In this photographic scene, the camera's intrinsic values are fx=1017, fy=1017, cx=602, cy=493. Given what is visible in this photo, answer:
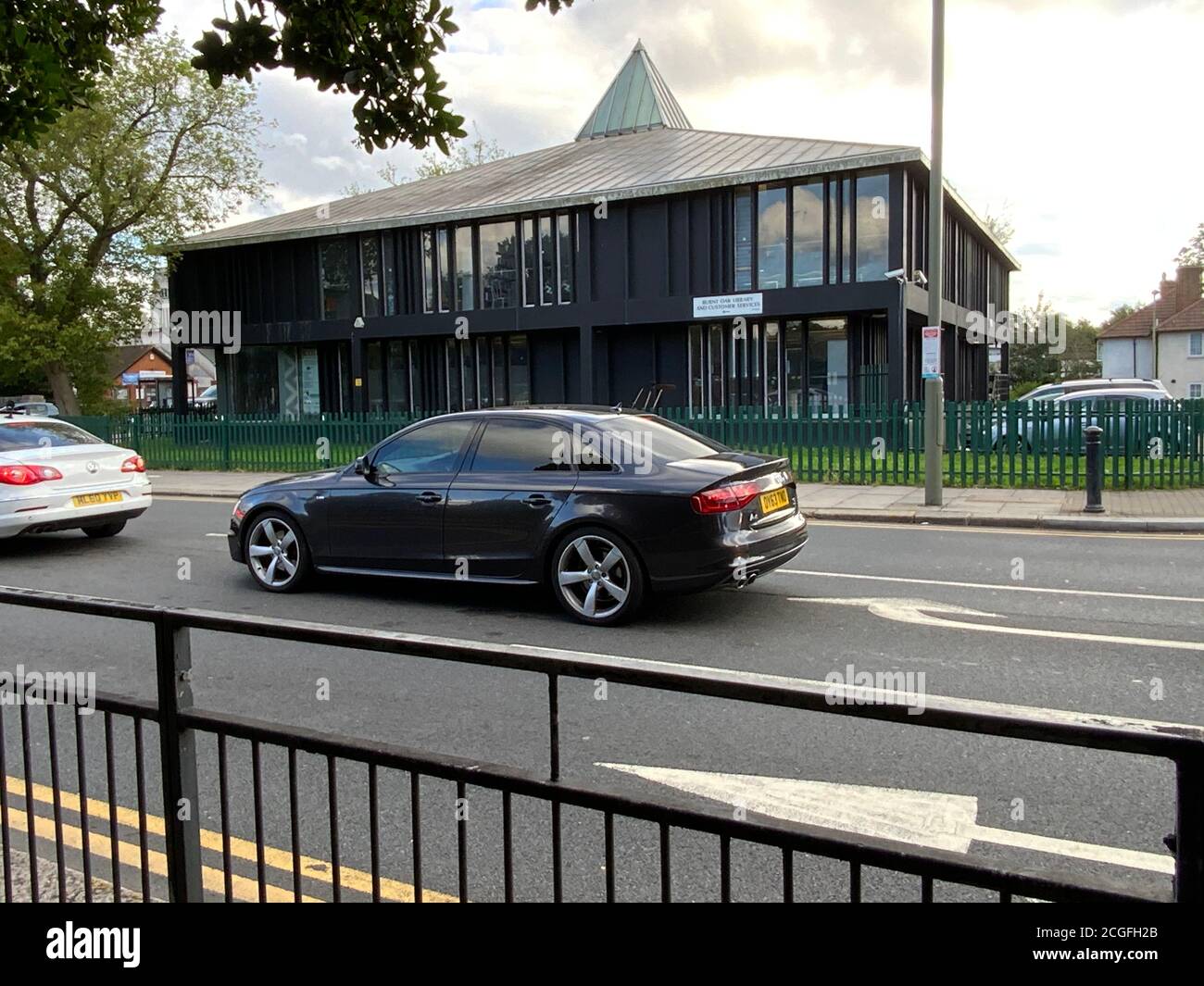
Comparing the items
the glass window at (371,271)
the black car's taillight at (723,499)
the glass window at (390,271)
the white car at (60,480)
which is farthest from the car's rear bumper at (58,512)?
the glass window at (371,271)

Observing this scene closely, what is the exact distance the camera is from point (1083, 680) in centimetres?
596

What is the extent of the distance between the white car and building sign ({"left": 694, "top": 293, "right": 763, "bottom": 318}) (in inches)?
632

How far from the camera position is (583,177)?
1126 inches

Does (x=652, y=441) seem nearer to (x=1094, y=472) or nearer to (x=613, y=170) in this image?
(x=1094, y=472)

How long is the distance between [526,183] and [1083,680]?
26.3m

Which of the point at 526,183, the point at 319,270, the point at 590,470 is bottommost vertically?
the point at 590,470

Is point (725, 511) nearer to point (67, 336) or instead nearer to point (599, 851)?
point (599, 851)

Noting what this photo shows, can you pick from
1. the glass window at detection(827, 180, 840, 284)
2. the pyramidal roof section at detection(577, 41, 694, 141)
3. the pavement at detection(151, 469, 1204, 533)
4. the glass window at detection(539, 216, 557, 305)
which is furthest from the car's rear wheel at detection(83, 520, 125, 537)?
the pyramidal roof section at detection(577, 41, 694, 141)

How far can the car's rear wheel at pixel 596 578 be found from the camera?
7.45 meters

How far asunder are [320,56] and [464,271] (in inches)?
1024

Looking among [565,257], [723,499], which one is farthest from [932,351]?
[565,257]

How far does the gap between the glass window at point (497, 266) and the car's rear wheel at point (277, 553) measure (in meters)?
20.6

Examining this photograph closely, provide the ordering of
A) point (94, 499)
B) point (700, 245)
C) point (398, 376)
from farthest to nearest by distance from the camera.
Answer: point (398, 376) → point (700, 245) → point (94, 499)
